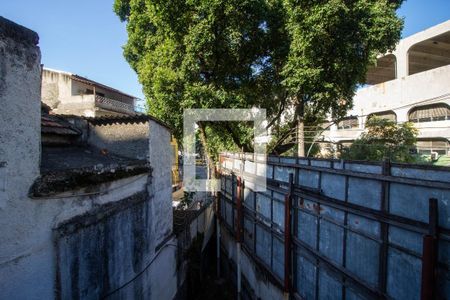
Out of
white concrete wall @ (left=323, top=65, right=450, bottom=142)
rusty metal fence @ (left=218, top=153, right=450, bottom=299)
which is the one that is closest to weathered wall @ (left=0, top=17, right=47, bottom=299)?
rusty metal fence @ (left=218, top=153, right=450, bottom=299)

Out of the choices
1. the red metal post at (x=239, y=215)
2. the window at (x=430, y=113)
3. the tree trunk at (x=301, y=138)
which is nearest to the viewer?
the red metal post at (x=239, y=215)

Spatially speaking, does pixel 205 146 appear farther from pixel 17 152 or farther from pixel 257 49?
pixel 17 152

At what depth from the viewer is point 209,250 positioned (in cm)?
1200

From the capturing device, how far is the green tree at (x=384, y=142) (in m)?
11.4

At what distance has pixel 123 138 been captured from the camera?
20.4 ft

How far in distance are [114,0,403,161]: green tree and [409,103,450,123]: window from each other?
883 cm

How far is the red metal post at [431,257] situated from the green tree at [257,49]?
743cm

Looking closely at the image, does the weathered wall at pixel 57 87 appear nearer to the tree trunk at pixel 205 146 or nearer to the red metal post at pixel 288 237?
the tree trunk at pixel 205 146

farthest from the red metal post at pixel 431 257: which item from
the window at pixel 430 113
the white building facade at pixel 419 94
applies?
the window at pixel 430 113

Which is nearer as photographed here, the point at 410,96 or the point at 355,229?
the point at 355,229

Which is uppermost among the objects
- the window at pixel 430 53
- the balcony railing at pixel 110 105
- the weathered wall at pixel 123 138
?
the window at pixel 430 53

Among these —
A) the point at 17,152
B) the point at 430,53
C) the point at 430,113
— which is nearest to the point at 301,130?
the point at 430,113

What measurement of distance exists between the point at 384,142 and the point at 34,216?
42.9ft

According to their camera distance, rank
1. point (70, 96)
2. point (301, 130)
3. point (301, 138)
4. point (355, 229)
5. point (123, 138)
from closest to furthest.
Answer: point (355, 229)
point (123, 138)
point (301, 138)
point (301, 130)
point (70, 96)
